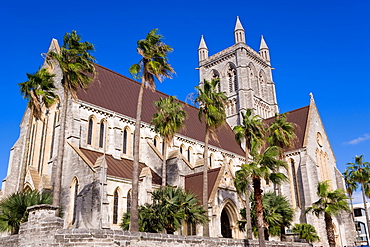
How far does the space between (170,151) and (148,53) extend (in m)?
14.3

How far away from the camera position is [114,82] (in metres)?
37.5

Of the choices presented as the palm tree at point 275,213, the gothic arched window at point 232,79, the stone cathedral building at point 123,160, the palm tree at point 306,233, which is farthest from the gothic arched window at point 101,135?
the gothic arched window at point 232,79

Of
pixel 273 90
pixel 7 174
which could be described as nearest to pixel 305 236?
pixel 7 174

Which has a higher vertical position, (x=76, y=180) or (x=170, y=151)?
(x=170, y=151)

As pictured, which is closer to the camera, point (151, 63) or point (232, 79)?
point (151, 63)

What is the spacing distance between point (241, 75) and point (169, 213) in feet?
127

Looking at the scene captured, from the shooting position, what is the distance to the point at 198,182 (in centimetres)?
2977

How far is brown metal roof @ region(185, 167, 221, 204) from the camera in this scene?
28.5 metres

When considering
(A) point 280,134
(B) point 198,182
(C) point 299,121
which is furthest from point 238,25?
(B) point 198,182

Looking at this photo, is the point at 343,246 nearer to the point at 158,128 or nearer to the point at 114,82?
the point at 158,128

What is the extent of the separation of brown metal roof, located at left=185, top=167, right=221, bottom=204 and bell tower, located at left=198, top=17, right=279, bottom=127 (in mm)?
25859

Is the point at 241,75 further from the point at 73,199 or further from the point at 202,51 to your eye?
the point at 73,199

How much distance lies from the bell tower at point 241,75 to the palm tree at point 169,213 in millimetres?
33662

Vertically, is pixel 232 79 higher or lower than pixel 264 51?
lower
